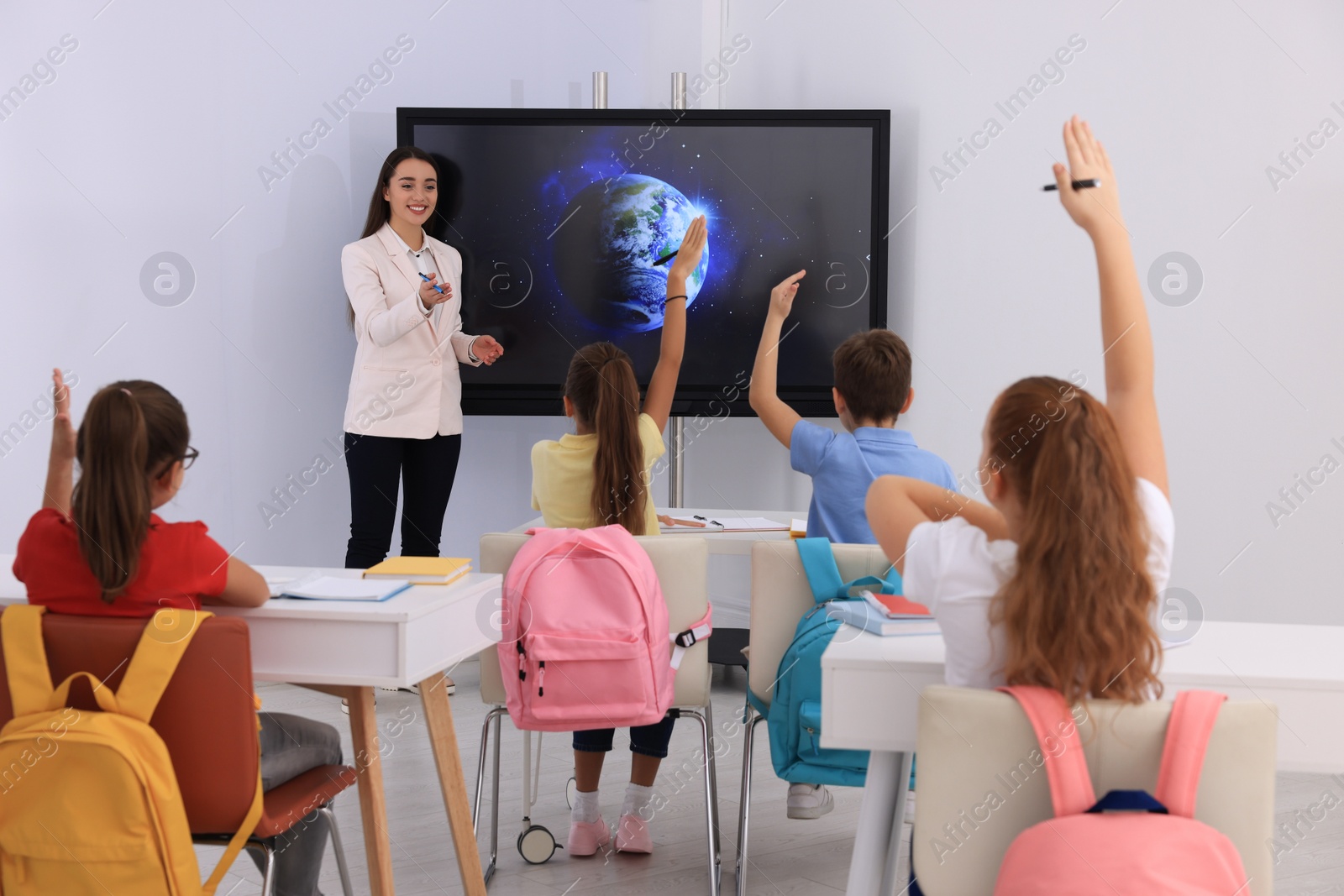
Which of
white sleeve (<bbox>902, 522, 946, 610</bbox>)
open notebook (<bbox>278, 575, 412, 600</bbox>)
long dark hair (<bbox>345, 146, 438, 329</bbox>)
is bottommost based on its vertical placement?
open notebook (<bbox>278, 575, 412, 600</bbox>)

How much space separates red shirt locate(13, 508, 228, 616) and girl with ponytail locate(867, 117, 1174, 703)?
1.07 metres

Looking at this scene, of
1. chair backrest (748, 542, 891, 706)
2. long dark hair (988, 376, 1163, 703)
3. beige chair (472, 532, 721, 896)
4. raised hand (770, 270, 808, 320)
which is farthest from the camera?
raised hand (770, 270, 808, 320)

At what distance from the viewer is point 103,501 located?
68.2 inches

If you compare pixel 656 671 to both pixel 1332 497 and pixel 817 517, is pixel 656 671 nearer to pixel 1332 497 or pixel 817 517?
pixel 817 517

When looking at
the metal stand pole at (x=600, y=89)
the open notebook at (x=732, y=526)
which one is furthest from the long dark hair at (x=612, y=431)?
the metal stand pole at (x=600, y=89)

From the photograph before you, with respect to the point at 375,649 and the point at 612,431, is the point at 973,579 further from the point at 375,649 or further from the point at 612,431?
the point at 612,431

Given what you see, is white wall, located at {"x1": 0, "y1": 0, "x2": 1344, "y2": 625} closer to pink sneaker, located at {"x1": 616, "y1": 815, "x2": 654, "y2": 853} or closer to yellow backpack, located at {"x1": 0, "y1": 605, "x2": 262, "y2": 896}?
pink sneaker, located at {"x1": 616, "y1": 815, "x2": 654, "y2": 853}

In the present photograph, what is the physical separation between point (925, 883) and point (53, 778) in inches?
47.4

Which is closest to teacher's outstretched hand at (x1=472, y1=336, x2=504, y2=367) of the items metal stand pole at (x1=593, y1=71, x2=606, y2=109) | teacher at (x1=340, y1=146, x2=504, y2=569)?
teacher at (x1=340, y1=146, x2=504, y2=569)

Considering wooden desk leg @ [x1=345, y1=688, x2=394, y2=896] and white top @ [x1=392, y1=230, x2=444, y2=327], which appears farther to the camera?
white top @ [x1=392, y1=230, x2=444, y2=327]

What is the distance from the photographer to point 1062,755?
1258 millimetres

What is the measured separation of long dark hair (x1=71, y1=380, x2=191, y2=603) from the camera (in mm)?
1728

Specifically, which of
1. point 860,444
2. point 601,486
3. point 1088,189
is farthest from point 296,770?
point 1088,189

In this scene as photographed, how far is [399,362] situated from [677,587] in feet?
→ 6.70
